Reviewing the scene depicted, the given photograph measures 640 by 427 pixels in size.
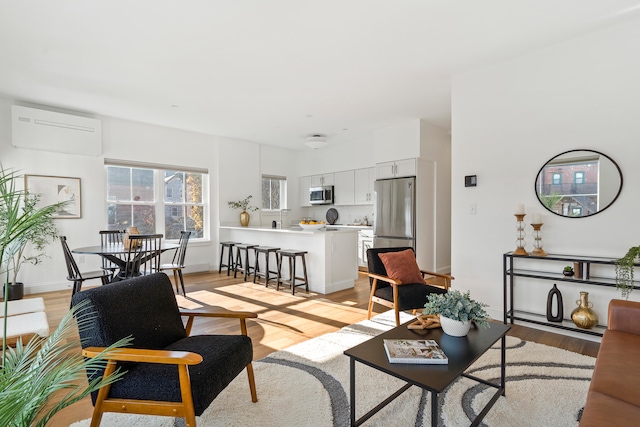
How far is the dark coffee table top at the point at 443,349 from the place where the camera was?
1.53 m

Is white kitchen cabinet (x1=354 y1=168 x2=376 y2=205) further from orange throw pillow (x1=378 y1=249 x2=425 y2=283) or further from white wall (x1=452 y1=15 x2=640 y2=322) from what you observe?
orange throw pillow (x1=378 y1=249 x2=425 y2=283)

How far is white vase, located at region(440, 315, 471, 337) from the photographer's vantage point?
1972 mm

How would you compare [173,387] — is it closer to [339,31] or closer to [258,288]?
[339,31]

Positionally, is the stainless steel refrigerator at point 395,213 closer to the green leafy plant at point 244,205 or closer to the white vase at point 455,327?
the green leafy plant at point 244,205

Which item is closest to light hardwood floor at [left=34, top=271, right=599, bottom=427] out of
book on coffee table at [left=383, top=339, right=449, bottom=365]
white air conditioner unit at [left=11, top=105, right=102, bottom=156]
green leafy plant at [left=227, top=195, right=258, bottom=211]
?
book on coffee table at [left=383, top=339, right=449, bottom=365]

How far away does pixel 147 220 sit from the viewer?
19.4 feet

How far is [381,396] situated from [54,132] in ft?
18.3

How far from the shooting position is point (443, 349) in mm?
1837

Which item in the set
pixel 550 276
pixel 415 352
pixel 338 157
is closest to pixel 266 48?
pixel 415 352

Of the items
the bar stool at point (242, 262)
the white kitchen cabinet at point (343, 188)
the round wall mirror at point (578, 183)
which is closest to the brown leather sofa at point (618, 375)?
the round wall mirror at point (578, 183)

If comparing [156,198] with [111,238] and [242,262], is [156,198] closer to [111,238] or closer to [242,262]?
[111,238]

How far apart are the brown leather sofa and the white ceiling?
2325 mm

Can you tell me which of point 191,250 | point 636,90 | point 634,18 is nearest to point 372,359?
point 636,90

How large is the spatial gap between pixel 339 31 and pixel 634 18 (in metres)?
2.48
